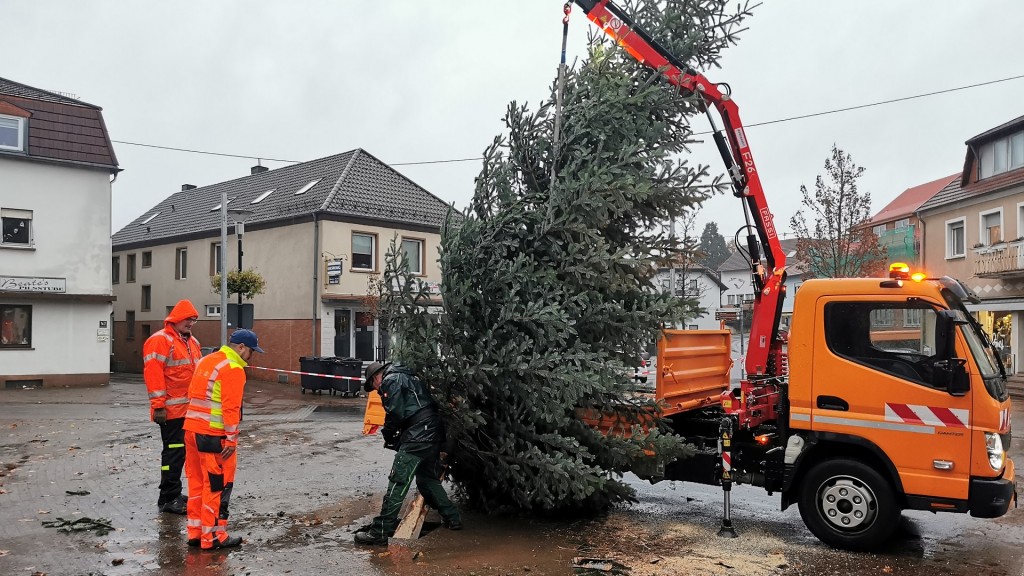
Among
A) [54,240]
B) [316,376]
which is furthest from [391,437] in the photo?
[54,240]

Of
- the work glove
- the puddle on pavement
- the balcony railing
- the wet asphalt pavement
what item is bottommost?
the puddle on pavement

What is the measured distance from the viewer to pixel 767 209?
9.51 m

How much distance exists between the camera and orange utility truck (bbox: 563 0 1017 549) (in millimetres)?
6418

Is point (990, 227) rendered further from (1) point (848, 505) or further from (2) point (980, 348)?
(1) point (848, 505)

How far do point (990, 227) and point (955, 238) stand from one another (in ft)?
6.61

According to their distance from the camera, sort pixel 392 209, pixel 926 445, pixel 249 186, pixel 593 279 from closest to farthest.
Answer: pixel 926 445 → pixel 593 279 → pixel 392 209 → pixel 249 186

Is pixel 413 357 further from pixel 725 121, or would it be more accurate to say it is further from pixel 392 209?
pixel 392 209

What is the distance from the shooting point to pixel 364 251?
87.8ft

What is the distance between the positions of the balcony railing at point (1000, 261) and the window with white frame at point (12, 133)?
29.0m

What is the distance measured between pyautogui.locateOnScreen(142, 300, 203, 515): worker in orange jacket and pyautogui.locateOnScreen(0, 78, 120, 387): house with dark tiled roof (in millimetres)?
17060

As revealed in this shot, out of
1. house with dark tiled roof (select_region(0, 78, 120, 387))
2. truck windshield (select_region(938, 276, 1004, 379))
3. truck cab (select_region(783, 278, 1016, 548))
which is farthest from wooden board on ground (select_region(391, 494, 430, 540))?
house with dark tiled roof (select_region(0, 78, 120, 387))

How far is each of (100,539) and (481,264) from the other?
4039 millimetres

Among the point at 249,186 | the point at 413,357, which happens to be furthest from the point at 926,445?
the point at 249,186

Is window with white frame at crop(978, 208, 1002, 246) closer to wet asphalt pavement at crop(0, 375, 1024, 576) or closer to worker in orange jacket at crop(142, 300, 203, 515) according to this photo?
wet asphalt pavement at crop(0, 375, 1024, 576)
